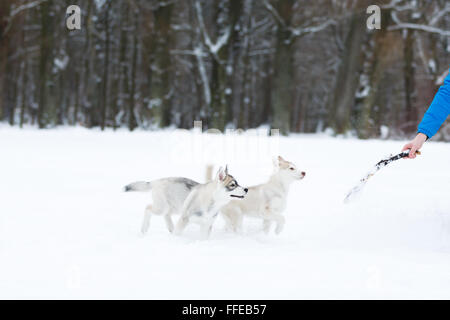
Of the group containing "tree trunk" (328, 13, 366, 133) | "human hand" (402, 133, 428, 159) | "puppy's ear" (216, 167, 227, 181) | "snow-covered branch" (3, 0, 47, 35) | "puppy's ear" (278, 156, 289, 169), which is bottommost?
"puppy's ear" (216, 167, 227, 181)

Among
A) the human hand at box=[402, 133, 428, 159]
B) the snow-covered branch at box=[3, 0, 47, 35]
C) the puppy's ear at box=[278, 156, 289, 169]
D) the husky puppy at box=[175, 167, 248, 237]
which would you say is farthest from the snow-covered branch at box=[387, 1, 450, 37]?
the husky puppy at box=[175, 167, 248, 237]

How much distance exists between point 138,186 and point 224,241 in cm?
118

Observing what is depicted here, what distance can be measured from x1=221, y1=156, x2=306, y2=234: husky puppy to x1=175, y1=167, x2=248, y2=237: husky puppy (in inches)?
21.1

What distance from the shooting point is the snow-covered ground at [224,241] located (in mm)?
3709

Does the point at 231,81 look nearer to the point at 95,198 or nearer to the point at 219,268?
the point at 95,198

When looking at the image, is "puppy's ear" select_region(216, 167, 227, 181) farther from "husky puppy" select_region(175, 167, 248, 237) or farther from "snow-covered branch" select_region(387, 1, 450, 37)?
"snow-covered branch" select_region(387, 1, 450, 37)

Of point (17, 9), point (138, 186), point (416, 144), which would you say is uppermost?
point (17, 9)

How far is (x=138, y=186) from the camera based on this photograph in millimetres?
5398

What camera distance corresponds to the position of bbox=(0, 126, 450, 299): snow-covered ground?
3.71m

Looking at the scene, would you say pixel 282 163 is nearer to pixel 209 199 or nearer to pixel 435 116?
pixel 209 199

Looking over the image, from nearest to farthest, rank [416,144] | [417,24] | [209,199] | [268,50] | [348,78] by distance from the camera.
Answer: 1. [416,144]
2. [209,199]
3. [417,24]
4. [348,78]
5. [268,50]

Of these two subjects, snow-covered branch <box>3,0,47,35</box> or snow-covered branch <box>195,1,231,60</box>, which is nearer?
snow-covered branch <box>195,1,231,60</box>

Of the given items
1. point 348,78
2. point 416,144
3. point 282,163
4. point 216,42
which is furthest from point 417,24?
point 416,144

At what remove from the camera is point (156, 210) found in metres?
5.42
